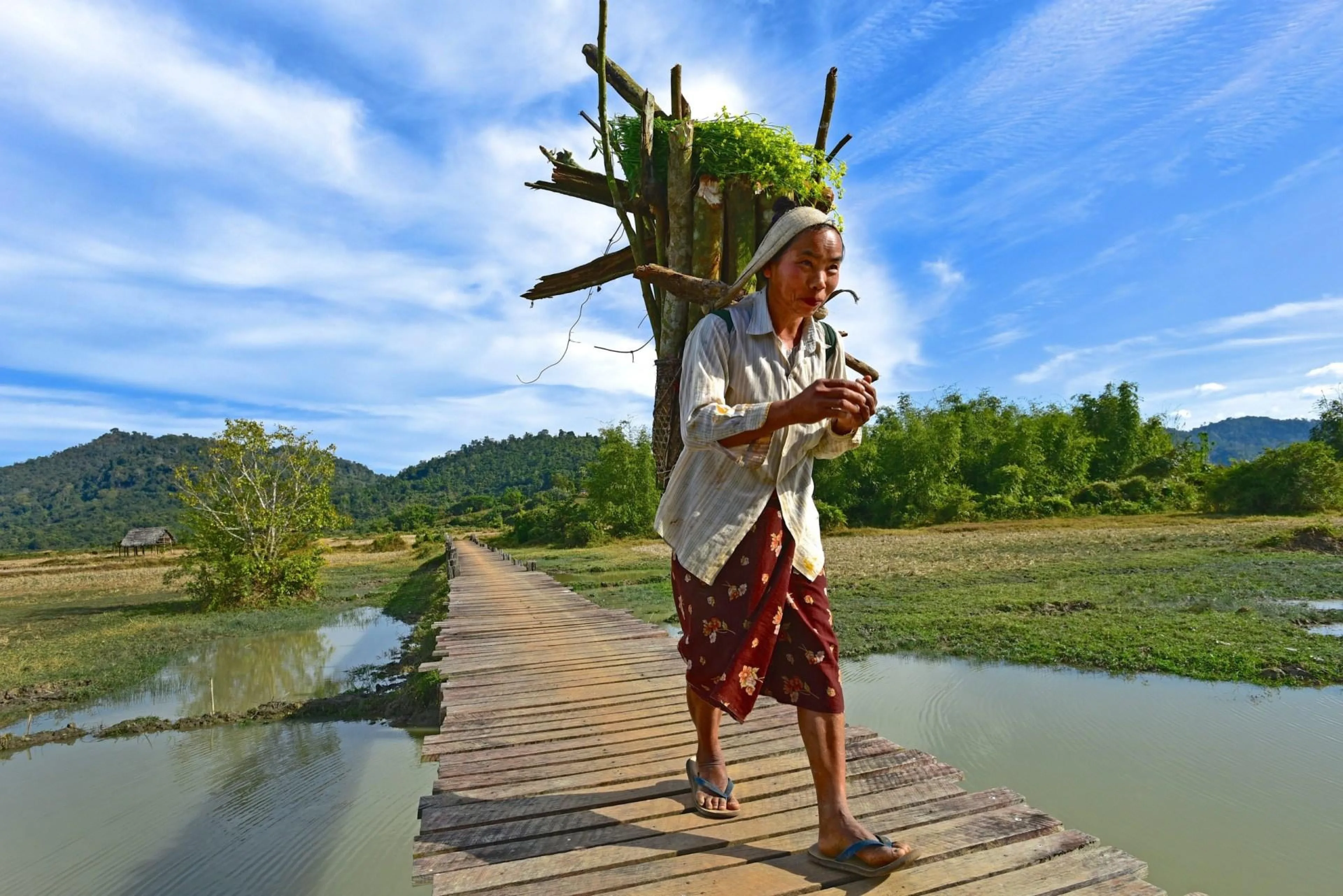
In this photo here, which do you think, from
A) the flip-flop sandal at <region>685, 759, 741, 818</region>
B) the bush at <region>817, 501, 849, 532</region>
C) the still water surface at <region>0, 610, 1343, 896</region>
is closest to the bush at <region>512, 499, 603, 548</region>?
the bush at <region>817, 501, 849, 532</region>

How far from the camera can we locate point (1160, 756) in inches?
201

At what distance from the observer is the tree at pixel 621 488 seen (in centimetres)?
3566

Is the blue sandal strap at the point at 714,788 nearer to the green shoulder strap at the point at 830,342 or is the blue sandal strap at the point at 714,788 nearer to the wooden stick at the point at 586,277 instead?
the green shoulder strap at the point at 830,342

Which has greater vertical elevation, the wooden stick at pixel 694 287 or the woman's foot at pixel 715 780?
the wooden stick at pixel 694 287

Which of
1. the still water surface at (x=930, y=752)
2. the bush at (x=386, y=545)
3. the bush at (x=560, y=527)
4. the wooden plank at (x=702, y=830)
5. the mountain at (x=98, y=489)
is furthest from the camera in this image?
the mountain at (x=98, y=489)

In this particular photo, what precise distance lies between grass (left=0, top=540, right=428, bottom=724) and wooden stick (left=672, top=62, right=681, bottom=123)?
Answer: 9394 millimetres

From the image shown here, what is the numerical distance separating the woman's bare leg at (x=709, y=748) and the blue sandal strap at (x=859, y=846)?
0.52m

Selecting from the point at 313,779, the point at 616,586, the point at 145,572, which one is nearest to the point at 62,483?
the point at 145,572

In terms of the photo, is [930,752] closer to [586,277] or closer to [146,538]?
[586,277]

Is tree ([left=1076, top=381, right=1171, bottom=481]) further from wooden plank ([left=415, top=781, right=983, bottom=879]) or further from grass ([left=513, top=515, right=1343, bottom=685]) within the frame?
wooden plank ([left=415, top=781, right=983, bottom=879])

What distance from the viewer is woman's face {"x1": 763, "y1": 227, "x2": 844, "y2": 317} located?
217 cm

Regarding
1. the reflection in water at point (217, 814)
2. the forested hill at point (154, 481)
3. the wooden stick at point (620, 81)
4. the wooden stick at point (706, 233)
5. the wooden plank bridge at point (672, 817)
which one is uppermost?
the forested hill at point (154, 481)

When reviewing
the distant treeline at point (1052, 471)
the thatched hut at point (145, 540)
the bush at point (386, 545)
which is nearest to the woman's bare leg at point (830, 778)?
the distant treeline at point (1052, 471)

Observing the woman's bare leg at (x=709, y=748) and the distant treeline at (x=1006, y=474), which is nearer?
the woman's bare leg at (x=709, y=748)
